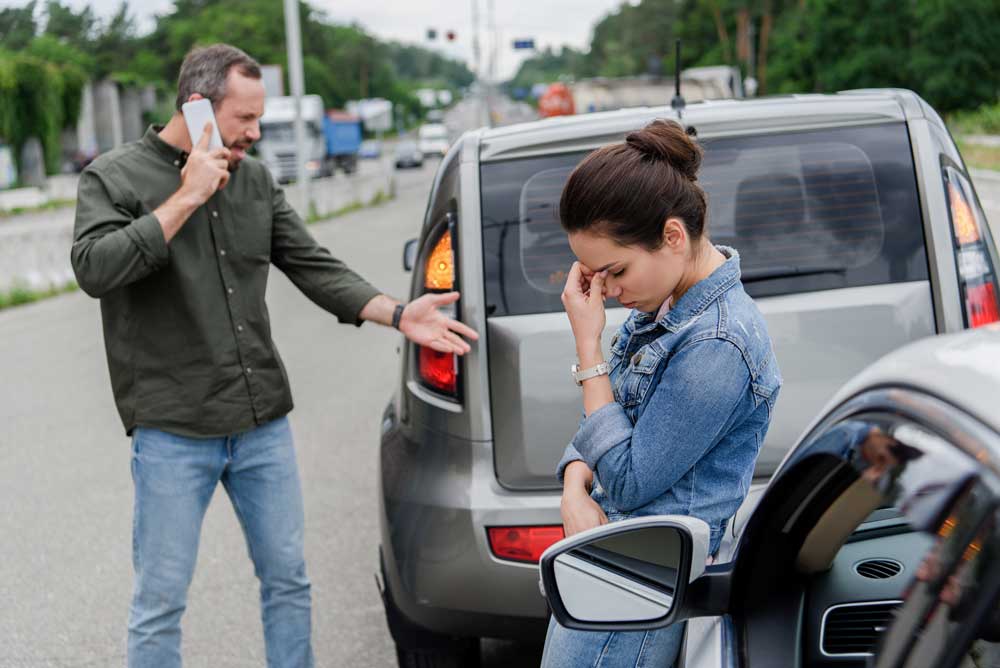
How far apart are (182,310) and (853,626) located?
7.00 feet

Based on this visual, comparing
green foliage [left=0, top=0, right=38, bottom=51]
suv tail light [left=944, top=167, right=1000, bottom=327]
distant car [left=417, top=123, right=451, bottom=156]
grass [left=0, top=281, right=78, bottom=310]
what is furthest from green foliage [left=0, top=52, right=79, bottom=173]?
suv tail light [left=944, top=167, right=1000, bottom=327]

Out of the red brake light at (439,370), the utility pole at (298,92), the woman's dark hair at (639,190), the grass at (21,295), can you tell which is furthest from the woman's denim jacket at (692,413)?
the utility pole at (298,92)

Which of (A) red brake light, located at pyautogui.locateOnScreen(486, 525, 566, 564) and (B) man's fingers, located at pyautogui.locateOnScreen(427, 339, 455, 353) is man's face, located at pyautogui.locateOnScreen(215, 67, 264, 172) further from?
(A) red brake light, located at pyautogui.locateOnScreen(486, 525, 566, 564)

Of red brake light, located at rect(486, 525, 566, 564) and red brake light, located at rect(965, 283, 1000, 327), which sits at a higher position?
red brake light, located at rect(965, 283, 1000, 327)

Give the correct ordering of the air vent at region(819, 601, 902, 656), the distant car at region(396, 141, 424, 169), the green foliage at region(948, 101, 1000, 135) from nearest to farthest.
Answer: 1. the air vent at region(819, 601, 902, 656)
2. the green foliage at region(948, 101, 1000, 135)
3. the distant car at region(396, 141, 424, 169)

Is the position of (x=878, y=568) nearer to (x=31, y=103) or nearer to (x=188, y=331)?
(x=188, y=331)

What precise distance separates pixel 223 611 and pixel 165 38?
124 meters

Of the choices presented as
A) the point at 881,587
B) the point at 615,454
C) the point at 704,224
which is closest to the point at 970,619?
the point at 881,587

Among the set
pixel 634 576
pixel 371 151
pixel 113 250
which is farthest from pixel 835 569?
pixel 371 151

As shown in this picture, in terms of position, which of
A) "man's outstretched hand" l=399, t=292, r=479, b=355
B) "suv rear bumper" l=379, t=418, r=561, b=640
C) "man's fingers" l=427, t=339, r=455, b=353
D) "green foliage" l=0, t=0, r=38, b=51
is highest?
"green foliage" l=0, t=0, r=38, b=51

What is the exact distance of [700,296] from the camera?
6.84ft

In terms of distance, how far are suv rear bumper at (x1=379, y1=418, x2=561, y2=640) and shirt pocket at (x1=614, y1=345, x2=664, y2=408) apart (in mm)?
1240

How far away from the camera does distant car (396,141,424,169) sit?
246ft

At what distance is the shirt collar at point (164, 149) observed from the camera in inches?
133
